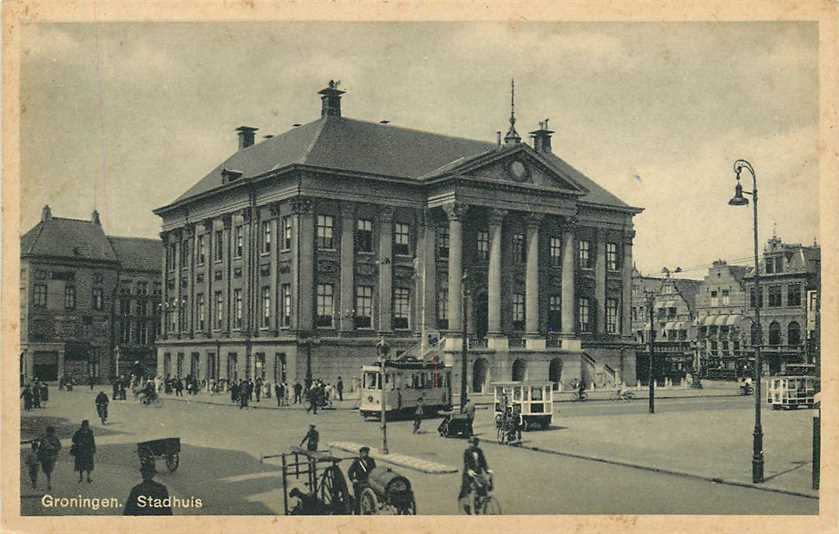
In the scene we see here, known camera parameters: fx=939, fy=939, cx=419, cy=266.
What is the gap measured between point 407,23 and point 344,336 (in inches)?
1267

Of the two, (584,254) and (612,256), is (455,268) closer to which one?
(584,254)

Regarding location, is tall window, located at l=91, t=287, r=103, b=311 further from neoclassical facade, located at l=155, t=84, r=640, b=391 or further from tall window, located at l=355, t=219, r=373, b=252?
tall window, located at l=355, t=219, r=373, b=252

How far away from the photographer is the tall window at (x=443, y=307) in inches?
2186

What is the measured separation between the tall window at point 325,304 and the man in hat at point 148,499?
32186 millimetres

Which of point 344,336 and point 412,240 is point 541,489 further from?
point 412,240

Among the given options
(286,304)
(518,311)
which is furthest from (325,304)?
(518,311)

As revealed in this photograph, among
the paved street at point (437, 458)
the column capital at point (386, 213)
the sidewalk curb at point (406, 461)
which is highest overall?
the column capital at point (386, 213)

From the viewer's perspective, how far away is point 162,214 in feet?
206

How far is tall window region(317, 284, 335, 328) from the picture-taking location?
51.2 meters

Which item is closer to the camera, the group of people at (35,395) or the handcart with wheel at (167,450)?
the handcart with wheel at (167,450)

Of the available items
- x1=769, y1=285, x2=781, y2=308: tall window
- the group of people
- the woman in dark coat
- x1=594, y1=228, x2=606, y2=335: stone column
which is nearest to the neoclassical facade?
x1=594, y1=228, x2=606, y2=335: stone column

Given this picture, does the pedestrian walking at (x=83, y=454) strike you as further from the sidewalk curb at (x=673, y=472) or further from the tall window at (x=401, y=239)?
the tall window at (x=401, y=239)

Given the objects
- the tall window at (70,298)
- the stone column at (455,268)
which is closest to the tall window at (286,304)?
the stone column at (455,268)

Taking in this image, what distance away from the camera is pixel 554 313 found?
2413 inches
